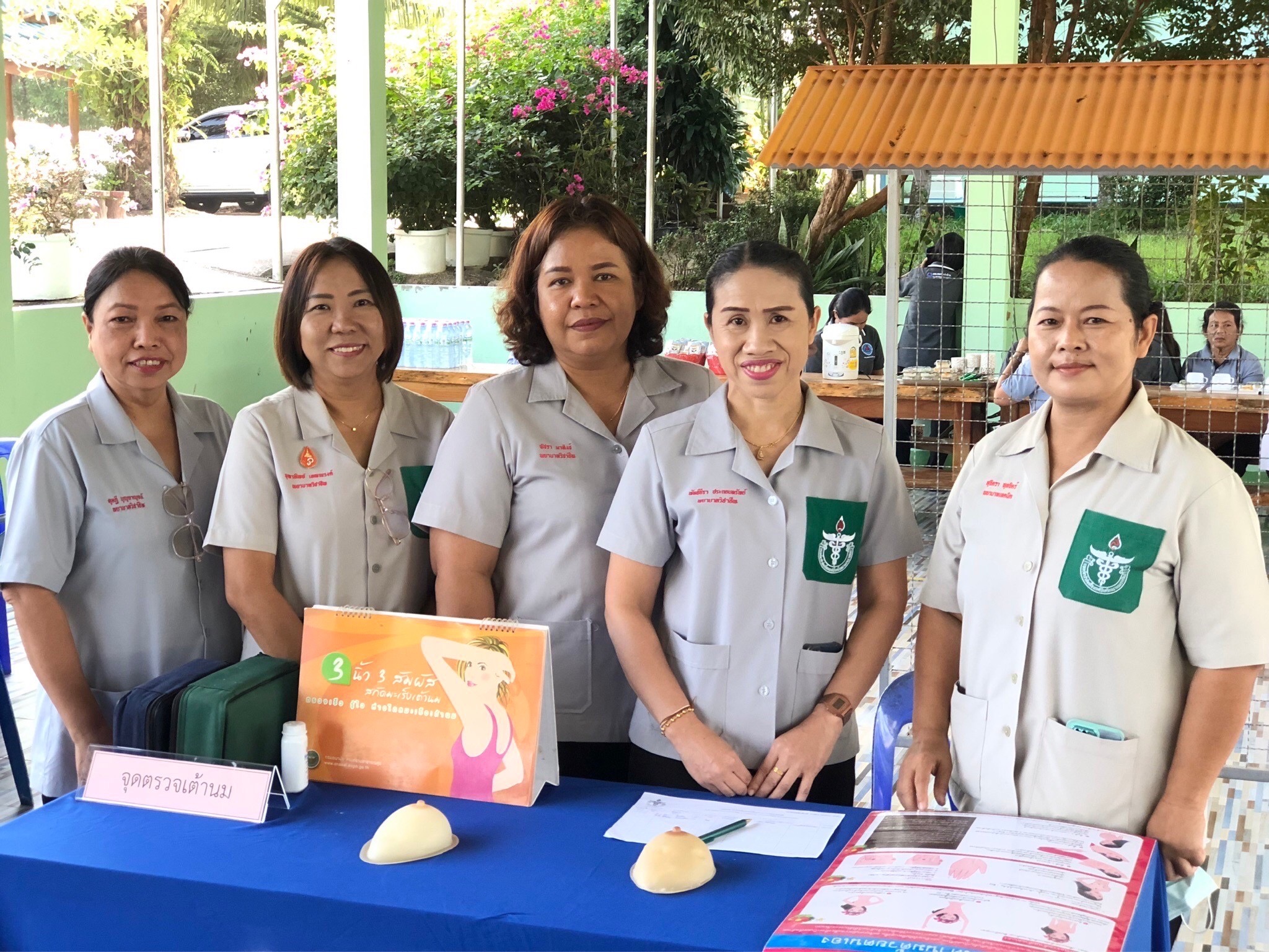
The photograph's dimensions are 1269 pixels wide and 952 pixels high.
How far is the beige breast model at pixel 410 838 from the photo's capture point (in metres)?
1.55

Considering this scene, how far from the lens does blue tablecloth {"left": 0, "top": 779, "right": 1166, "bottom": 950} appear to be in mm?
1414

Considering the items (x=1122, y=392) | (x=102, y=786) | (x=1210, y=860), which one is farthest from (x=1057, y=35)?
(x=102, y=786)

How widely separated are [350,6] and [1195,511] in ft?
25.1

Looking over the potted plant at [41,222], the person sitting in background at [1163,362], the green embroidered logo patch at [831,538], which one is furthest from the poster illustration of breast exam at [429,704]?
the person sitting in background at [1163,362]

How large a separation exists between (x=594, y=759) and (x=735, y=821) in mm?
521

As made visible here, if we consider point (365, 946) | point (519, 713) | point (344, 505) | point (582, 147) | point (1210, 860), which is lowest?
point (1210, 860)

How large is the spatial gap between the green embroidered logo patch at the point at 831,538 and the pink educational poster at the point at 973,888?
40 centimetres

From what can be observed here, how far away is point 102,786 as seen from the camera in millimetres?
1739

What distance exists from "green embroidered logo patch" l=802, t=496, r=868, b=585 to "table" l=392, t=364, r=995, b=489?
12.9 feet

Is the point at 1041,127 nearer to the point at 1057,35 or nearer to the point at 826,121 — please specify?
the point at 826,121

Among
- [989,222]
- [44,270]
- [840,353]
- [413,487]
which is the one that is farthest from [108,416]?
[989,222]

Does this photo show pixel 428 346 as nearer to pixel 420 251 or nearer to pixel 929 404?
pixel 420 251

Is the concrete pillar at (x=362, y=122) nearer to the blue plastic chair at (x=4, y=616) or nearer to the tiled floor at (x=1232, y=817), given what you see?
the blue plastic chair at (x=4, y=616)

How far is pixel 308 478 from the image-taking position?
2.06 m
